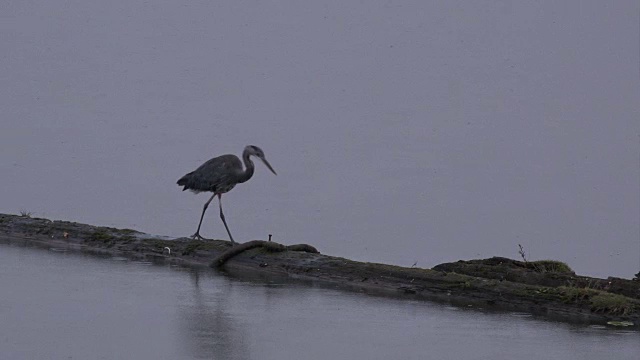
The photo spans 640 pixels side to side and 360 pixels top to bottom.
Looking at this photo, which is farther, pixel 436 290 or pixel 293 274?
pixel 293 274

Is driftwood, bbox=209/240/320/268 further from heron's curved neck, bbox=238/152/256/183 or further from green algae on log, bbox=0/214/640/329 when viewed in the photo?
heron's curved neck, bbox=238/152/256/183

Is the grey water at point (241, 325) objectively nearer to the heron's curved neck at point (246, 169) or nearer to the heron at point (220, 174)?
the heron at point (220, 174)

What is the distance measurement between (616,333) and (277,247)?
4.00 metres

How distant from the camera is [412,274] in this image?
12688mm

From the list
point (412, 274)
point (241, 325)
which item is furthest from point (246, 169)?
point (241, 325)

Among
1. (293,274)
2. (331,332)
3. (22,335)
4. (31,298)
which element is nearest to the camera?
(22,335)

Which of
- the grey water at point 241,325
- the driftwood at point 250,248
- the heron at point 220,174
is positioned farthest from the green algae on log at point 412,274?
the heron at point 220,174

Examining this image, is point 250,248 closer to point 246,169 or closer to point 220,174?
point 220,174

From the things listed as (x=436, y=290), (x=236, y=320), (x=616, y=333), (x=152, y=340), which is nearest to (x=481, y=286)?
(x=436, y=290)

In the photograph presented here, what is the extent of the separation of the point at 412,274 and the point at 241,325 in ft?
7.82

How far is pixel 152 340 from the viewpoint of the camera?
399 inches

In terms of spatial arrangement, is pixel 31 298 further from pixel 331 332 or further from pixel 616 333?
pixel 616 333

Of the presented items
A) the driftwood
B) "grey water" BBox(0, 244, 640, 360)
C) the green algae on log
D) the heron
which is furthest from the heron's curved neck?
"grey water" BBox(0, 244, 640, 360)

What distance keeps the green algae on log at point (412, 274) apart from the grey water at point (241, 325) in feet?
0.90
